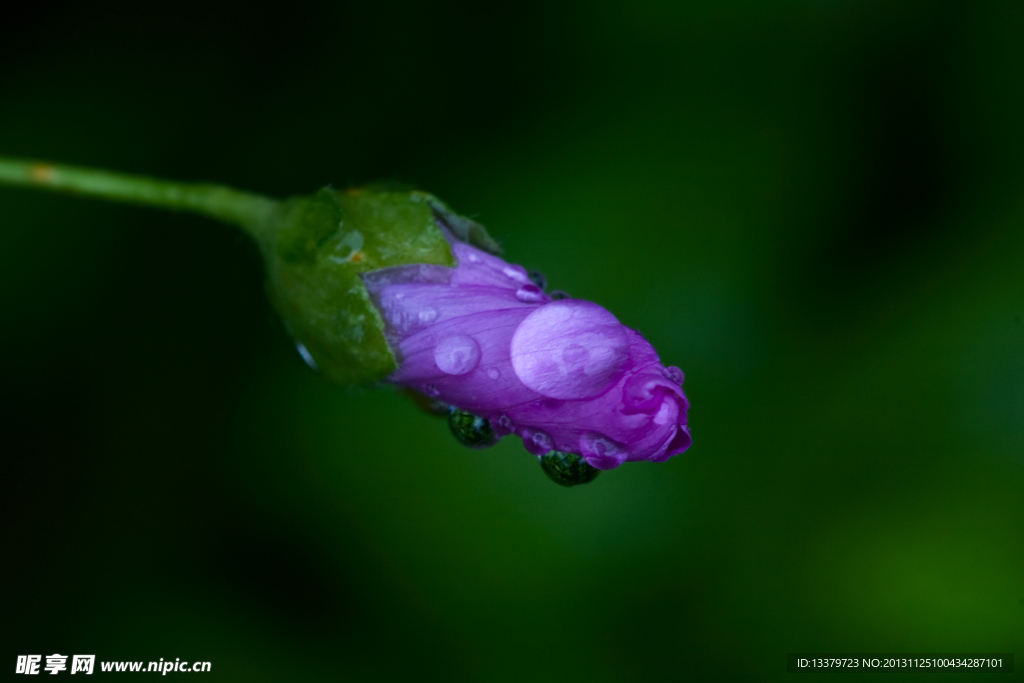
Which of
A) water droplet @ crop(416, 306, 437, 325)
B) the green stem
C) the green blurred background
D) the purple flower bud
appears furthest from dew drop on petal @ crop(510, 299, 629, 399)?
the green blurred background

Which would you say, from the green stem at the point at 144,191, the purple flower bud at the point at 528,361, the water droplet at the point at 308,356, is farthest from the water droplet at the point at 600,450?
the green stem at the point at 144,191

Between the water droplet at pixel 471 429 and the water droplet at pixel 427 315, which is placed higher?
the water droplet at pixel 427 315

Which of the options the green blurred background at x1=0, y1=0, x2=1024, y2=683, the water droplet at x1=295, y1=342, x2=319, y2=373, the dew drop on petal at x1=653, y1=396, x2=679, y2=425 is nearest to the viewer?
the dew drop on petal at x1=653, y1=396, x2=679, y2=425

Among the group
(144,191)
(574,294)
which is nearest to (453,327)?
(144,191)

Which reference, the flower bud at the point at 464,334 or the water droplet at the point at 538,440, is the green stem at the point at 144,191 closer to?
the flower bud at the point at 464,334

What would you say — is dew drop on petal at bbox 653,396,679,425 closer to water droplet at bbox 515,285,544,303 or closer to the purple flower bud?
the purple flower bud

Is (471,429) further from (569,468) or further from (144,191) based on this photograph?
(144,191)

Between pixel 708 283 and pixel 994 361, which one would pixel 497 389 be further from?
pixel 994 361

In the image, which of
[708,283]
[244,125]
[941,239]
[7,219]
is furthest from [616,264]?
[7,219]
